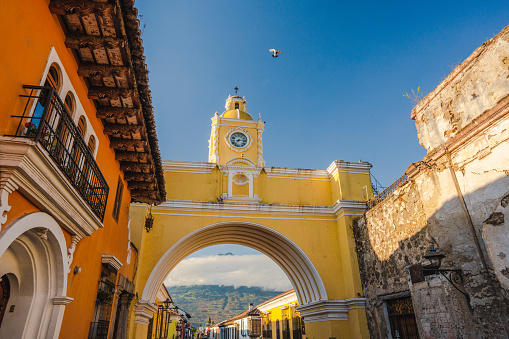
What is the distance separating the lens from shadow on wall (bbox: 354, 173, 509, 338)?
5.17 m

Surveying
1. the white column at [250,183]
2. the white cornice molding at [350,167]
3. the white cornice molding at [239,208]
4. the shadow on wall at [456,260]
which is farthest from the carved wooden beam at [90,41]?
the white cornice molding at [350,167]

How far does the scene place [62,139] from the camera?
3.97 m

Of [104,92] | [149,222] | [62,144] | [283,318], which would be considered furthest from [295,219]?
[62,144]

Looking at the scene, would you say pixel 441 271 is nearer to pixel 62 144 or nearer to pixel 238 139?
pixel 62 144

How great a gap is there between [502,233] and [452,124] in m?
2.25

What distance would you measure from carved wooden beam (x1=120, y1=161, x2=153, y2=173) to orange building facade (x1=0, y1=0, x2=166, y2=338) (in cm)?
73

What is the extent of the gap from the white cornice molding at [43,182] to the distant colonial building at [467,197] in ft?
18.6

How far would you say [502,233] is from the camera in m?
5.08

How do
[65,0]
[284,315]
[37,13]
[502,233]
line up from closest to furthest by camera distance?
[37,13], [65,0], [502,233], [284,315]

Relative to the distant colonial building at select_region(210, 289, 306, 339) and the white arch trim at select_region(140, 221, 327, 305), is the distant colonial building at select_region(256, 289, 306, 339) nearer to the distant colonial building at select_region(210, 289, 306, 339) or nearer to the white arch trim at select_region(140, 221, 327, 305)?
the distant colonial building at select_region(210, 289, 306, 339)

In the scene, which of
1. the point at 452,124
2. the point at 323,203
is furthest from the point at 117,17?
the point at 323,203

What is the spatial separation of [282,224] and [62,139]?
9894 mm

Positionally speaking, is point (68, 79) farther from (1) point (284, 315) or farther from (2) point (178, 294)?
(2) point (178, 294)

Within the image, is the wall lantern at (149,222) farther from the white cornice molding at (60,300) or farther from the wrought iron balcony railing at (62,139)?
the white cornice molding at (60,300)
